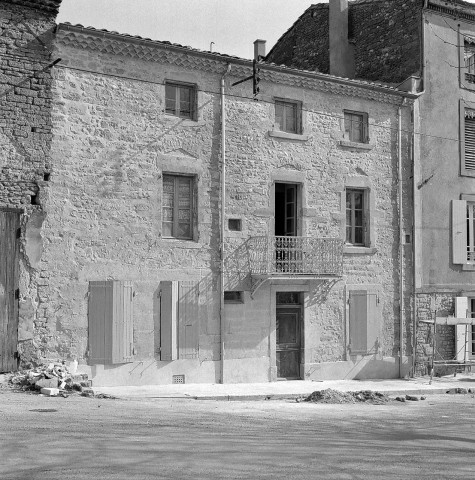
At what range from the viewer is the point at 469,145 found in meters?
22.9

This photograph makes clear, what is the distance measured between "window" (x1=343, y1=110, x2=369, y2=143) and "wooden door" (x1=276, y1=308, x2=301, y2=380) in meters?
4.99

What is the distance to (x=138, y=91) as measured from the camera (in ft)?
56.7

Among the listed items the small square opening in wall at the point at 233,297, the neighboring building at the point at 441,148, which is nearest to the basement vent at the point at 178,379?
the small square opening in wall at the point at 233,297

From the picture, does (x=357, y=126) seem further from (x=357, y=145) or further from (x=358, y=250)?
(x=358, y=250)

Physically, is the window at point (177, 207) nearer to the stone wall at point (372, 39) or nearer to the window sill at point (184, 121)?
the window sill at point (184, 121)

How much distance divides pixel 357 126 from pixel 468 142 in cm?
394

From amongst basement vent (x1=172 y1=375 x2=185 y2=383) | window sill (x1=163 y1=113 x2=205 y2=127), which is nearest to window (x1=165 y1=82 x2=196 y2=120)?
window sill (x1=163 y1=113 x2=205 y2=127)

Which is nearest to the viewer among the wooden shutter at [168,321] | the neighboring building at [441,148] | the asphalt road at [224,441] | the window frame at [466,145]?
the asphalt road at [224,441]

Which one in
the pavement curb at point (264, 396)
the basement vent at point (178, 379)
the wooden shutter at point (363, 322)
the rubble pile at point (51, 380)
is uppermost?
the wooden shutter at point (363, 322)

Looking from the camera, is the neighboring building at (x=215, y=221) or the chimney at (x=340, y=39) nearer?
the neighboring building at (x=215, y=221)

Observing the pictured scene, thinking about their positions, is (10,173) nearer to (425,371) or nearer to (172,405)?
(172,405)

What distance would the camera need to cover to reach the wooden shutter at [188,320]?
17.5 m

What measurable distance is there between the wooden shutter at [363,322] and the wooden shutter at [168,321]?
17.0ft

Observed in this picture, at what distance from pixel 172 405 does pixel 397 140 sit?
1072 cm
